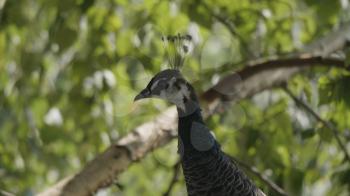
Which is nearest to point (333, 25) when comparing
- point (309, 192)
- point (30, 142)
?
point (309, 192)

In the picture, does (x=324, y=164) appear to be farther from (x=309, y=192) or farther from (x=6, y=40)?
(x=6, y=40)

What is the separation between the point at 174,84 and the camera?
1.37m

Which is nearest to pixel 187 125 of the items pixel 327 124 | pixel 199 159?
pixel 199 159

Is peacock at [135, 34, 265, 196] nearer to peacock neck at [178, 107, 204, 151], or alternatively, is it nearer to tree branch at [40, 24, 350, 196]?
peacock neck at [178, 107, 204, 151]

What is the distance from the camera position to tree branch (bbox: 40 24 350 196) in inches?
63.8

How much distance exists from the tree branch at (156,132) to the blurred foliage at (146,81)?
66 mm

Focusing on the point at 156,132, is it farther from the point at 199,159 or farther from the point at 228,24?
the point at 228,24

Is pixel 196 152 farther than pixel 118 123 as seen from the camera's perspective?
No

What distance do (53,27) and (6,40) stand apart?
49 cm

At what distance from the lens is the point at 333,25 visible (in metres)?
2.38

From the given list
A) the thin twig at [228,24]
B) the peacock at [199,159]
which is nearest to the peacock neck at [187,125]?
the peacock at [199,159]

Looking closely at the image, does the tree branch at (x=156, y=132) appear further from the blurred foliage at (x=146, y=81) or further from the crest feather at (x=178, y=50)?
the crest feather at (x=178, y=50)

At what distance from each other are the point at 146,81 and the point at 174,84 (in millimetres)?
801

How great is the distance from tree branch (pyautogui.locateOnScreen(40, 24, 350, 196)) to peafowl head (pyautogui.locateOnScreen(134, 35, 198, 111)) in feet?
0.82
